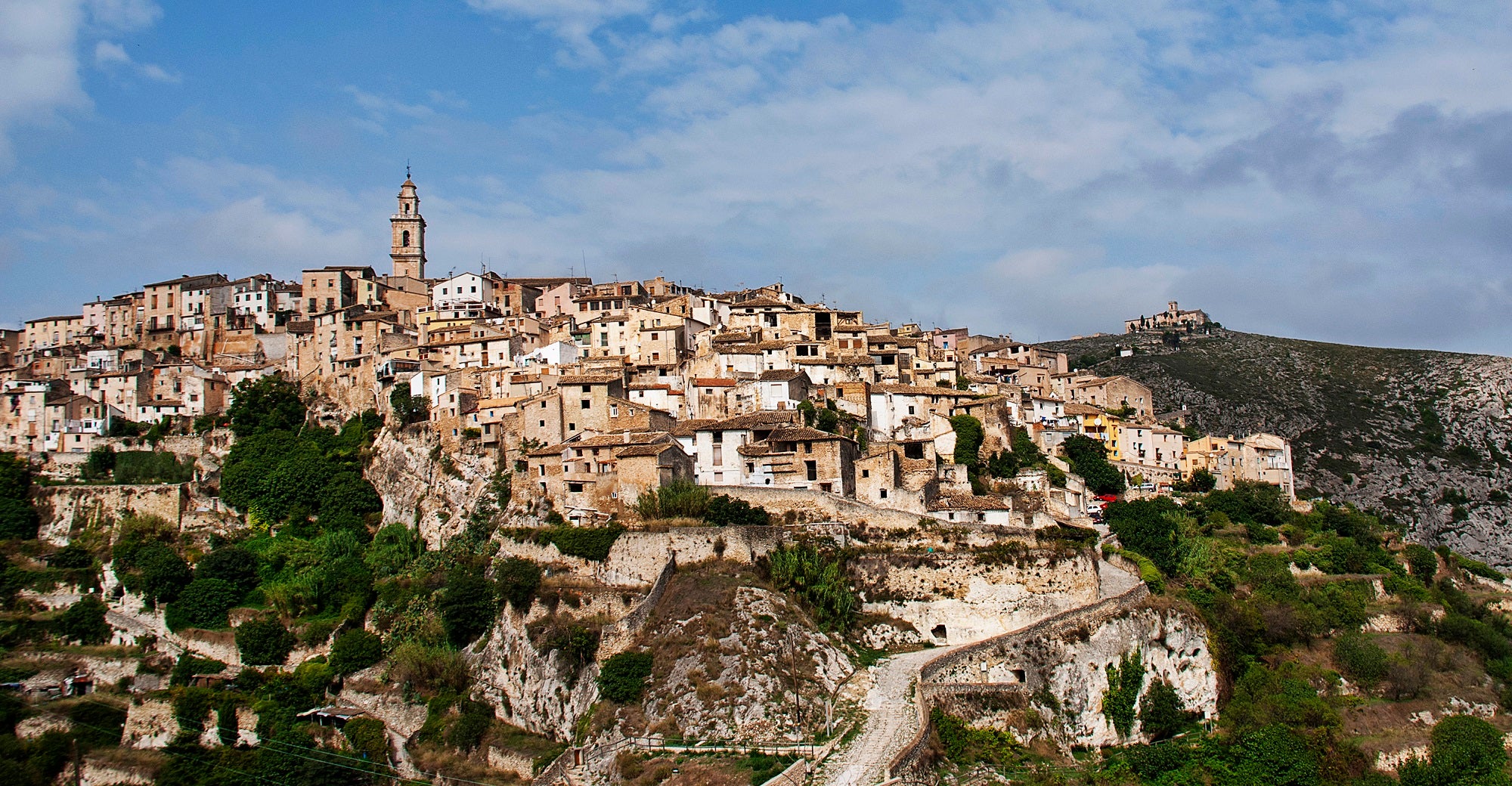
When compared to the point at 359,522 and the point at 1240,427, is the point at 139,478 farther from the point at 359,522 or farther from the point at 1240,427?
the point at 1240,427

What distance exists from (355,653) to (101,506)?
801 inches

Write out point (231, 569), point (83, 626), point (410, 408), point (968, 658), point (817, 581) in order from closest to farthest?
point (968, 658), point (817, 581), point (83, 626), point (231, 569), point (410, 408)

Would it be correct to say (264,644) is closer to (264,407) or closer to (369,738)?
(369,738)

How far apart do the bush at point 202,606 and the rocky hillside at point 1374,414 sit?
6890 cm

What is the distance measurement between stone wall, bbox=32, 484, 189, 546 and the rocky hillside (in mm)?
71262

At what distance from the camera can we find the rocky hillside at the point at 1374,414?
82.7 m

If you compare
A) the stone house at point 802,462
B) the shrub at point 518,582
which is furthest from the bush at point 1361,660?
the shrub at point 518,582

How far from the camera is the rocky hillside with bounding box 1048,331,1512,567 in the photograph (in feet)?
271

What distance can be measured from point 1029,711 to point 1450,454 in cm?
7166

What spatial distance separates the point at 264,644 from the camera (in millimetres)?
46250

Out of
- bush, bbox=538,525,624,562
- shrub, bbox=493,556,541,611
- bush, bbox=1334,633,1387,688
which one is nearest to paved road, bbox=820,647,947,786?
bush, bbox=538,525,624,562

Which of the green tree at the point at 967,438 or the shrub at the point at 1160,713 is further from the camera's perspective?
the green tree at the point at 967,438

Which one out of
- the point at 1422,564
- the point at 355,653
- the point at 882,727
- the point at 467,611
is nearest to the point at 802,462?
the point at 467,611

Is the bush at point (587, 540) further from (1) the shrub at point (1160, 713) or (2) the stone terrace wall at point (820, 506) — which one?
(1) the shrub at point (1160, 713)
